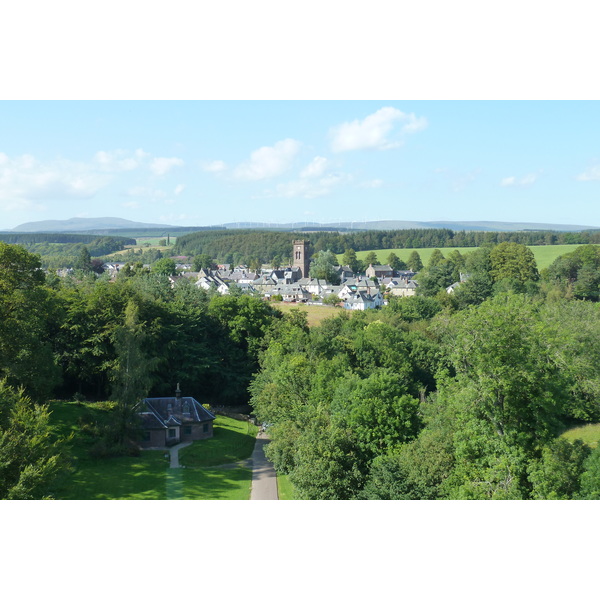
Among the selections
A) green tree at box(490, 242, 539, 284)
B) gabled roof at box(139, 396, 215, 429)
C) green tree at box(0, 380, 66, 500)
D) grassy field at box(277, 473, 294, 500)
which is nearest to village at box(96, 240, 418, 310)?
green tree at box(490, 242, 539, 284)

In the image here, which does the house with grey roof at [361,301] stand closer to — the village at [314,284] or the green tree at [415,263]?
the village at [314,284]

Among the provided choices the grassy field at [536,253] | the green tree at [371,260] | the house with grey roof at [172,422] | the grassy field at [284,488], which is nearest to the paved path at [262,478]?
the grassy field at [284,488]

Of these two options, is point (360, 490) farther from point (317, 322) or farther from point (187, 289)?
point (317, 322)

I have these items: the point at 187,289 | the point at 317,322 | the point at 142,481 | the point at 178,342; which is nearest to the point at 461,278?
the point at 317,322

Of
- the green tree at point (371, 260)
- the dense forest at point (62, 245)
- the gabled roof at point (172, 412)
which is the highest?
the dense forest at point (62, 245)

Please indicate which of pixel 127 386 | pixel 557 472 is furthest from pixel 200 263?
pixel 557 472

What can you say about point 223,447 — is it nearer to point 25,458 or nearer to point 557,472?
point 25,458
